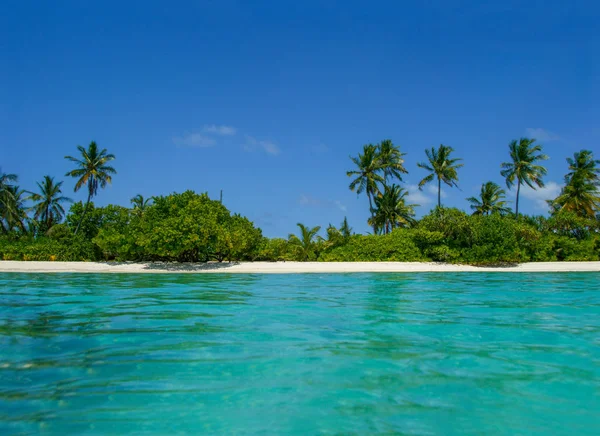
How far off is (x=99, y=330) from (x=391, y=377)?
17.8 feet

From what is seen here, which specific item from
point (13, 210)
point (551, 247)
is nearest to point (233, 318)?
point (551, 247)

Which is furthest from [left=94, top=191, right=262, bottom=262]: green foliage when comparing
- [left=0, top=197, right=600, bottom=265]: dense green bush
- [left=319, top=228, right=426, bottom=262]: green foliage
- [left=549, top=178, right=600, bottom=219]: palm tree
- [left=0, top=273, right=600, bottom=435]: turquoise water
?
[left=549, top=178, right=600, bottom=219]: palm tree

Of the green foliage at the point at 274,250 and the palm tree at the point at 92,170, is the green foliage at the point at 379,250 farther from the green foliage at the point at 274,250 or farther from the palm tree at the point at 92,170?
the palm tree at the point at 92,170

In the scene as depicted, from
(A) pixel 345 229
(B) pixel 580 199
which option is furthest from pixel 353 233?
(B) pixel 580 199

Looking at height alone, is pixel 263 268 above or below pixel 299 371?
above

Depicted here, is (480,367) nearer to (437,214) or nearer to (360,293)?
(360,293)

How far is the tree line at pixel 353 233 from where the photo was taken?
29766 millimetres

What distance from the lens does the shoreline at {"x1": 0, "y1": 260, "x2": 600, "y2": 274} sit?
2728 centimetres

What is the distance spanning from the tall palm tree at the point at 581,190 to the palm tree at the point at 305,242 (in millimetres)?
25554

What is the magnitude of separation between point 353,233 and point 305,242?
4152 mm

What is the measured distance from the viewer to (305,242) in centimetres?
3609

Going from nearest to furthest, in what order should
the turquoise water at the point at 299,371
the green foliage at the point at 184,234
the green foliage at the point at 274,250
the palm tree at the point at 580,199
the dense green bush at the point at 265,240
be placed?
the turquoise water at the point at 299,371 < the green foliage at the point at 184,234 < the dense green bush at the point at 265,240 < the green foliage at the point at 274,250 < the palm tree at the point at 580,199

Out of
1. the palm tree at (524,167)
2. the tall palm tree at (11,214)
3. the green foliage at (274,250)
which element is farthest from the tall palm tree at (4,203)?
the palm tree at (524,167)

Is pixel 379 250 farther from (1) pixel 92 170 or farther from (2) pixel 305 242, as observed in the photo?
(1) pixel 92 170
